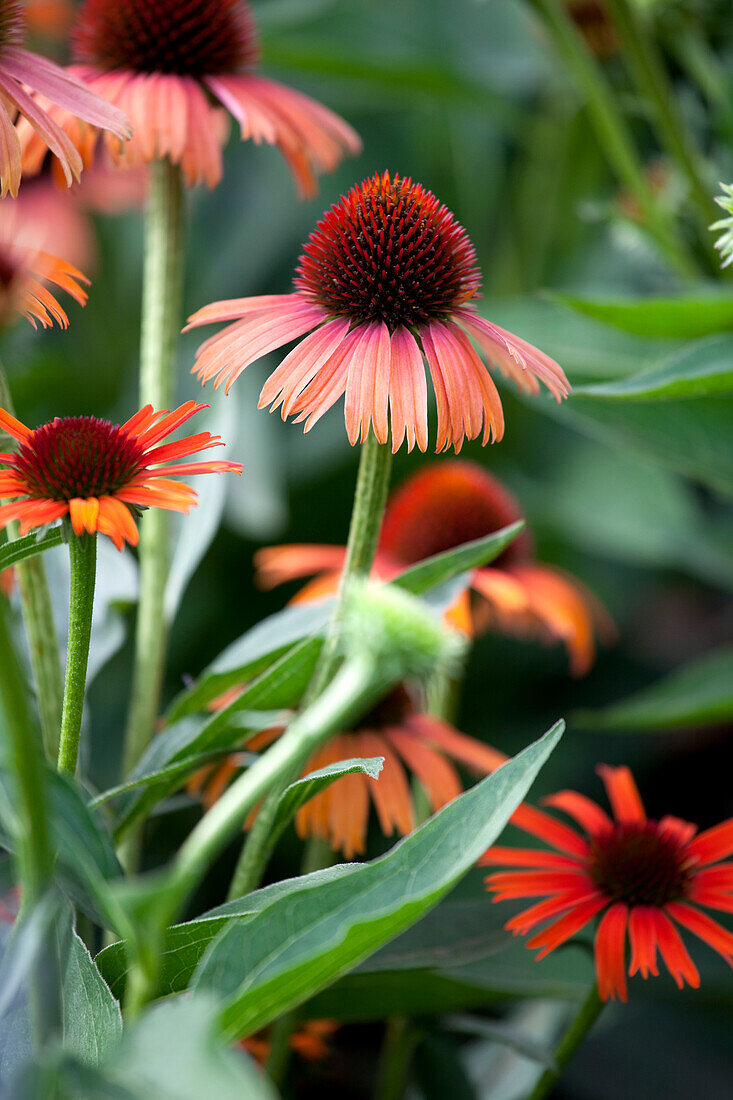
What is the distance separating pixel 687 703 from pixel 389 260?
0.40m

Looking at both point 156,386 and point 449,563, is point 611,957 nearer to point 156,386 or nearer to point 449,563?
point 449,563

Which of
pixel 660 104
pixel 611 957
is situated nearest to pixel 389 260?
pixel 611 957

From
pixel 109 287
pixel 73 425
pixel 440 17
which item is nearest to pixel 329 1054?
pixel 73 425

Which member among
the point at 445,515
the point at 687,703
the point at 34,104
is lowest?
the point at 687,703

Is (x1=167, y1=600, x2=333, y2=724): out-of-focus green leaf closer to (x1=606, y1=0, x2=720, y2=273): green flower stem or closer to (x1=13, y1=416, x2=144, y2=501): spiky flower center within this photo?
(x1=13, y1=416, x2=144, y2=501): spiky flower center

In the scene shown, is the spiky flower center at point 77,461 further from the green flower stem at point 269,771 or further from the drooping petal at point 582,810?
the drooping petal at point 582,810

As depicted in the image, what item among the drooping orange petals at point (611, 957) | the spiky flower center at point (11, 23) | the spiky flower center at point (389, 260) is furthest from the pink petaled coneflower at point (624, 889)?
the spiky flower center at point (11, 23)

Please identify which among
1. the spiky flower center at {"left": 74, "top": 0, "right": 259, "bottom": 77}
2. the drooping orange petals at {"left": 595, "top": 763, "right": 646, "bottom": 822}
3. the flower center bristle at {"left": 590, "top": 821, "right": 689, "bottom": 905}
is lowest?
the drooping orange petals at {"left": 595, "top": 763, "right": 646, "bottom": 822}

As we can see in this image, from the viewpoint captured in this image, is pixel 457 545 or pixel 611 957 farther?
pixel 457 545

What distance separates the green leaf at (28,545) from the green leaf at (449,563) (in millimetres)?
122

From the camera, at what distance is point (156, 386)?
0.42 metres

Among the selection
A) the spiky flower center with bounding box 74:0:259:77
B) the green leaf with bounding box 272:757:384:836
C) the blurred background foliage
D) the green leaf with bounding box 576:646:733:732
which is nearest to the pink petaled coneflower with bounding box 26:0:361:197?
the spiky flower center with bounding box 74:0:259:77

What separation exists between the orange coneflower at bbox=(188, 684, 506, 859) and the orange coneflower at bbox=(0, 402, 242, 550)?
0.43ft

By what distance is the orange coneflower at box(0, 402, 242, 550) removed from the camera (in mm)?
255
